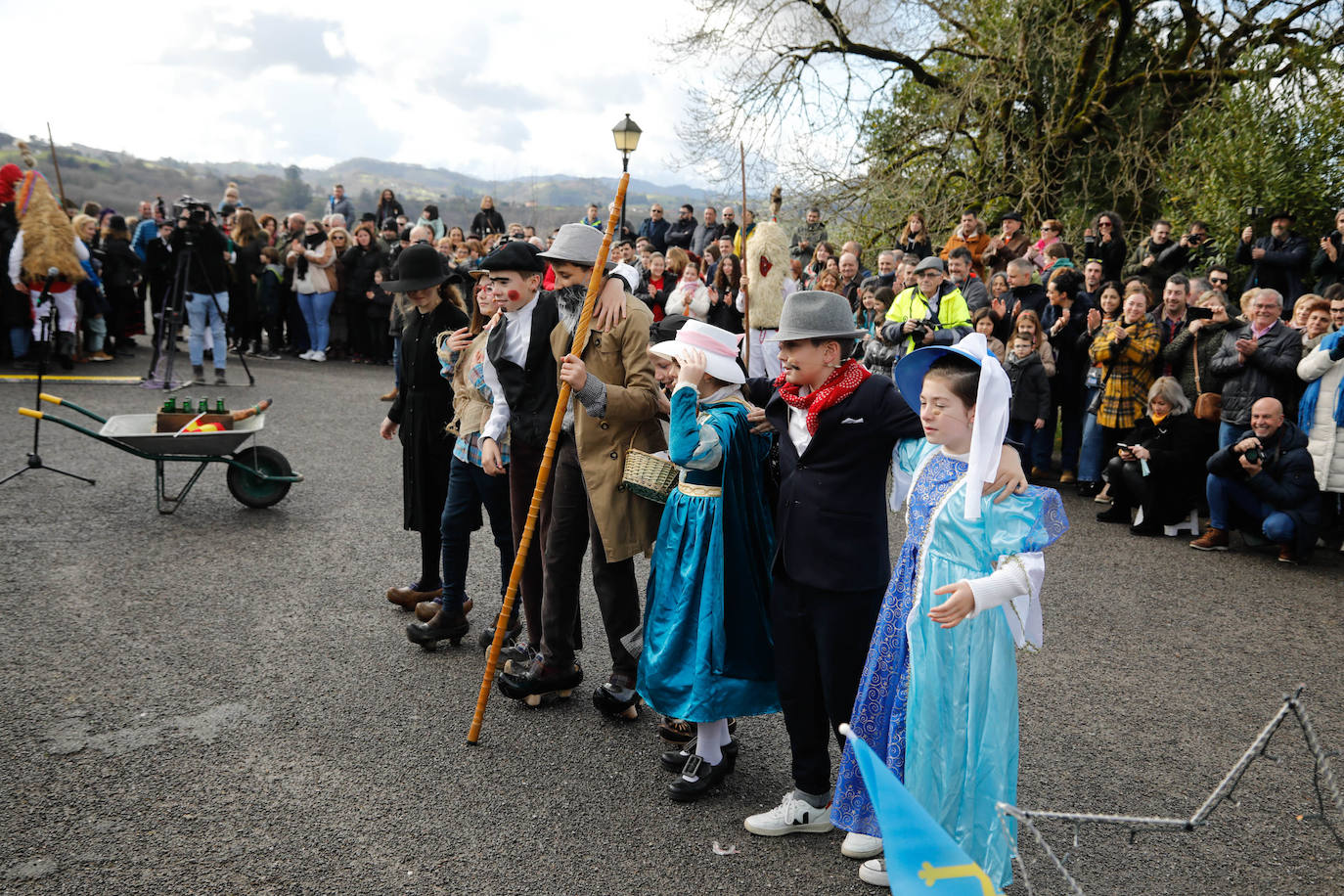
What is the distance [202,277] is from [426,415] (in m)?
7.63

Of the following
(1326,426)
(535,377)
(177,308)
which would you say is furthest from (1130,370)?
(177,308)

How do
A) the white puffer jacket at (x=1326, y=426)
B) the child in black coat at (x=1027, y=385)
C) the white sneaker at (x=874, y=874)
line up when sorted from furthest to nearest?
the child in black coat at (x=1027, y=385), the white puffer jacket at (x=1326, y=426), the white sneaker at (x=874, y=874)

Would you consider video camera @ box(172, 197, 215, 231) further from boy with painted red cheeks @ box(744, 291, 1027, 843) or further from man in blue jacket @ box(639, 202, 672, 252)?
boy with painted red cheeks @ box(744, 291, 1027, 843)

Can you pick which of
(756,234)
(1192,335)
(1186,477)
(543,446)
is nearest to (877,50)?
(756,234)

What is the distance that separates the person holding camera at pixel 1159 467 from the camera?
7.67 m

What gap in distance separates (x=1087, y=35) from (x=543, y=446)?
12596mm

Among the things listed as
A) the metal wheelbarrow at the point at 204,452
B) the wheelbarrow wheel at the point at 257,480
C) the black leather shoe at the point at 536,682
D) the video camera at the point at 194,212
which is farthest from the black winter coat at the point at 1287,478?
the video camera at the point at 194,212

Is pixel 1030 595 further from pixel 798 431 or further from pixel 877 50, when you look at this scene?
pixel 877 50

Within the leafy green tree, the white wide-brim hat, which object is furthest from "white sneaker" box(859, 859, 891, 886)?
the leafy green tree

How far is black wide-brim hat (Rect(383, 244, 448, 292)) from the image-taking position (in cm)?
507

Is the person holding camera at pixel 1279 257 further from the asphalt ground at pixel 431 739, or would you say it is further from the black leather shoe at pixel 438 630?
the black leather shoe at pixel 438 630

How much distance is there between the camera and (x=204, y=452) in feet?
22.4

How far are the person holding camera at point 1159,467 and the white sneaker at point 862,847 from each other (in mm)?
5328

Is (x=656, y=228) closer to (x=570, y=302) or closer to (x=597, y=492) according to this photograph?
(x=570, y=302)
